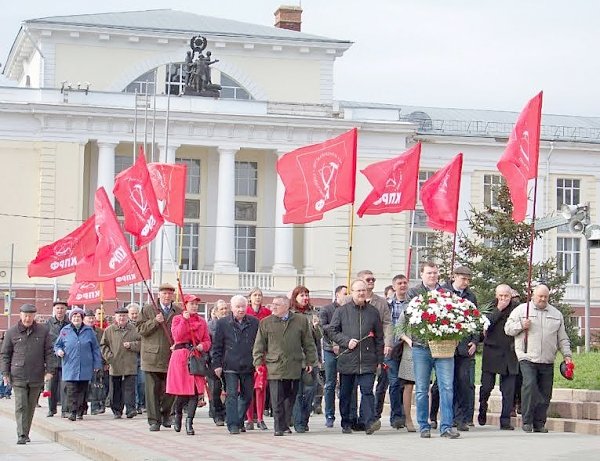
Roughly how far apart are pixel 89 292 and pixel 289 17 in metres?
44.2

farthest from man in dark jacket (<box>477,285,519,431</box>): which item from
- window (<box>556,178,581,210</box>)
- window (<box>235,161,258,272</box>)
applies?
window (<box>556,178,581,210</box>)

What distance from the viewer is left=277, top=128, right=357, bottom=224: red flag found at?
2361cm

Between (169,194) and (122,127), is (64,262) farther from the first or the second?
(122,127)

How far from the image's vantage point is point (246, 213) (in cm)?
6788

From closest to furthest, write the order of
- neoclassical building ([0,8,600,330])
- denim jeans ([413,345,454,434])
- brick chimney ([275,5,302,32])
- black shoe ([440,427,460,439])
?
black shoe ([440,427,460,439]) → denim jeans ([413,345,454,434]) → neoclassical building ([0,8,600,330]) → brick chimney ([275,5,302,32])

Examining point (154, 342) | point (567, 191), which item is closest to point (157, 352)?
point (154, 342)

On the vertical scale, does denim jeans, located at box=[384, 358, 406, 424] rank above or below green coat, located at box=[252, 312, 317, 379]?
below

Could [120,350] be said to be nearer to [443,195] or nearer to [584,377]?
[443,195]

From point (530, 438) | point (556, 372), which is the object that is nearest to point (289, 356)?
point (530, 438)

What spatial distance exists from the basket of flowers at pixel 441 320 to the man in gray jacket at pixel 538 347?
855mm

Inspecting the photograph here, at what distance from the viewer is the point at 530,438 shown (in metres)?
17.8

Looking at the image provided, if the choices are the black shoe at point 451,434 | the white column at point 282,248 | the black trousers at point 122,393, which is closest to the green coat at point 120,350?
the black trousers at point 122,393

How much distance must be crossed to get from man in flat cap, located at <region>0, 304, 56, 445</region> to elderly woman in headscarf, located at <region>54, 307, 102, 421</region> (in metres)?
3.49

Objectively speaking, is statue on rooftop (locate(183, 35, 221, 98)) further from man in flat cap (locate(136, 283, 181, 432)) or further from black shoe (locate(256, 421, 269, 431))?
black shoe (locate(256, 421, 269, 431))
